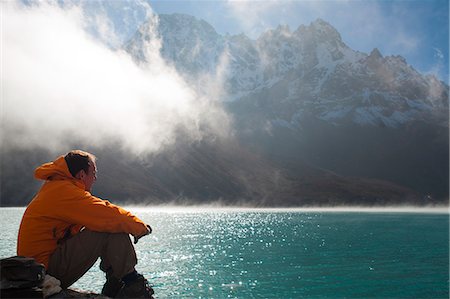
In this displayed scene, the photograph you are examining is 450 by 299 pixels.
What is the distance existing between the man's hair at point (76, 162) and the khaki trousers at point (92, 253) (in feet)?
3.96

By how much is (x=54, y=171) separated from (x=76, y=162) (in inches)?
17.6

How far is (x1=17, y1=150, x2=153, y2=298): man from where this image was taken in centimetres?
741

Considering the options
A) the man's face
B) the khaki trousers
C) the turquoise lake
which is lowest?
the turquoise lake

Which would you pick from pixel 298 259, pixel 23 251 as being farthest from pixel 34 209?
pixel 298 259

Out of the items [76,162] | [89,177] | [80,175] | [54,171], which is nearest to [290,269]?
[89,177]

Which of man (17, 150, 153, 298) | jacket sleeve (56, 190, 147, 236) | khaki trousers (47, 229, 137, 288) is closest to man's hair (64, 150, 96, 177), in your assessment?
man (17, 150, 153, 298)

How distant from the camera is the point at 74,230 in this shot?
8.10 m

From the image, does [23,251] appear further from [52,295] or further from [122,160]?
[122,160]

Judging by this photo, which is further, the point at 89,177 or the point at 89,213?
the point at 89,177

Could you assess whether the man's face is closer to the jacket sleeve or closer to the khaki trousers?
the jacket sleeve

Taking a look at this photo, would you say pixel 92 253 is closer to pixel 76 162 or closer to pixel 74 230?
pixel 74 230

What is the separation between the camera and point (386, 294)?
70.1 ft

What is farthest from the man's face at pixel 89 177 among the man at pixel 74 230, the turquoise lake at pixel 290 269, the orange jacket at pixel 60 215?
the turquoise lake at pixel 290 269

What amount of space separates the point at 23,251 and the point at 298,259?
2840 centimetres
